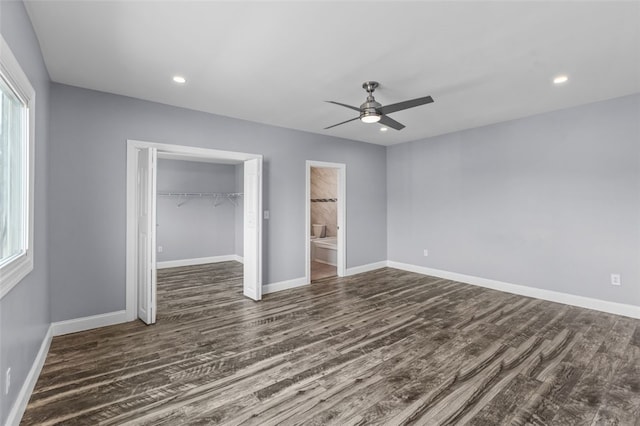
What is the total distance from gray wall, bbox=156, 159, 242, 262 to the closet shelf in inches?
1.4

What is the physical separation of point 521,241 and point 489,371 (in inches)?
112

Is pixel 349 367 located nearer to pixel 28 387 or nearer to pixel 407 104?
pixel 28 387

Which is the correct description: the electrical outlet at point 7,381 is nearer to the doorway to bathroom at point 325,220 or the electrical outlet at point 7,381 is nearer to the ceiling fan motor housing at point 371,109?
the ceiling fan motor housing at point 371,109

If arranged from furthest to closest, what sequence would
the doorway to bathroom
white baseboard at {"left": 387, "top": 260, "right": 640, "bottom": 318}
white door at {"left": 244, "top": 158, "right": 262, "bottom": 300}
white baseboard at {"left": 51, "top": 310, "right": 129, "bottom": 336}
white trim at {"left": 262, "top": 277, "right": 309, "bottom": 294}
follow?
the doorway to bathroom
white trim at {"left": 262, "top": 277, "right": 309, "bottom": 294}
white door at {"left": 244, "top": 158, "right": 262, "bottom": 300}
white baseboard at {"left": 387, "top": 260, "right": 640, "bottom": 318}
white baseboard at {"left": 51, "top": 310, "right": 129, "bottom": 336}

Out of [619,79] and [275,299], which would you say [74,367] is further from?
[619,79]

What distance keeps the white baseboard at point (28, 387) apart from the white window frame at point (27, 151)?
76cm

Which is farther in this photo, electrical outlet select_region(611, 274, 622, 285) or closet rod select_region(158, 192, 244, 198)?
closet rod select_region(158, 192, 244, 198)

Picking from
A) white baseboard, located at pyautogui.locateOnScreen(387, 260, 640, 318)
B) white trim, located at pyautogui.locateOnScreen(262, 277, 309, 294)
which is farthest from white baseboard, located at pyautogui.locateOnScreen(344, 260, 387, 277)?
white trim, located at pyautogui.locateOnScreen(262, 277, 309, 294)

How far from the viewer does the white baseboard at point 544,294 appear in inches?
145

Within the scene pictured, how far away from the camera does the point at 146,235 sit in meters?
3.43

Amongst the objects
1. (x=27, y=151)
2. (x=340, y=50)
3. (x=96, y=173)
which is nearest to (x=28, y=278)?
(x=27, y=151)

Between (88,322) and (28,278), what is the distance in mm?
1408

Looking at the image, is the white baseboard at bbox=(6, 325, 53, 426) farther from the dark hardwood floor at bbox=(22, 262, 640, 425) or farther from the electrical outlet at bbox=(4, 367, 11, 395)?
the electrical outlet at bbox=(4, 367, 11, 395)

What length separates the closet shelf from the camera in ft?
21.5
